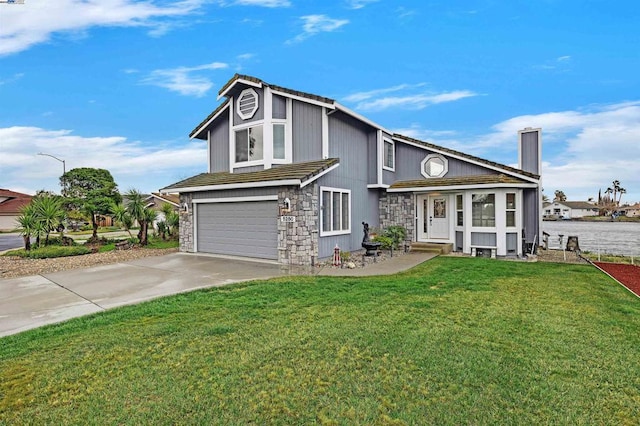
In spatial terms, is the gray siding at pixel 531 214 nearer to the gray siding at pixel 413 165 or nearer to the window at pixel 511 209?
the window at pixel 511 209

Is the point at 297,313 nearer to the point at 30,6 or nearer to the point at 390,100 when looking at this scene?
the point at 30,6

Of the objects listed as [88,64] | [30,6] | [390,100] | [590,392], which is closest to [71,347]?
[590,392]

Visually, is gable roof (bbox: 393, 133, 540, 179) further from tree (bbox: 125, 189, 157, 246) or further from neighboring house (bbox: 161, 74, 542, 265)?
tree (bbox: 125, 189, 157, 246)

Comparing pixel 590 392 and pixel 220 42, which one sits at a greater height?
pixel 220 42

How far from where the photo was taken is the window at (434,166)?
46.1ft

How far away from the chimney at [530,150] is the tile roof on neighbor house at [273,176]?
7807 millimetres

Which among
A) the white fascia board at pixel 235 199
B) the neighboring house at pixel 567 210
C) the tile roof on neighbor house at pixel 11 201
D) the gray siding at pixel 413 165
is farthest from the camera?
the neighboring house at pixel 567 210

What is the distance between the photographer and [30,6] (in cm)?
1138

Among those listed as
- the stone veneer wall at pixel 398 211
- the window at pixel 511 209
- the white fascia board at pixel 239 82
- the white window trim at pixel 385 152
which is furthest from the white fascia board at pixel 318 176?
the window at pixel 511 209

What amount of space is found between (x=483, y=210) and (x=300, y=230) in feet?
23.3

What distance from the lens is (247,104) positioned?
1298cm

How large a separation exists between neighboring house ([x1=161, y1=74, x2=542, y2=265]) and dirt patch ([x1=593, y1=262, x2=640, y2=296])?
247 cm

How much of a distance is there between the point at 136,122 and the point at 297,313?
21382 mm

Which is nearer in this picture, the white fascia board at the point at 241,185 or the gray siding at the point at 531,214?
the white fascia board at the point at 241,185
